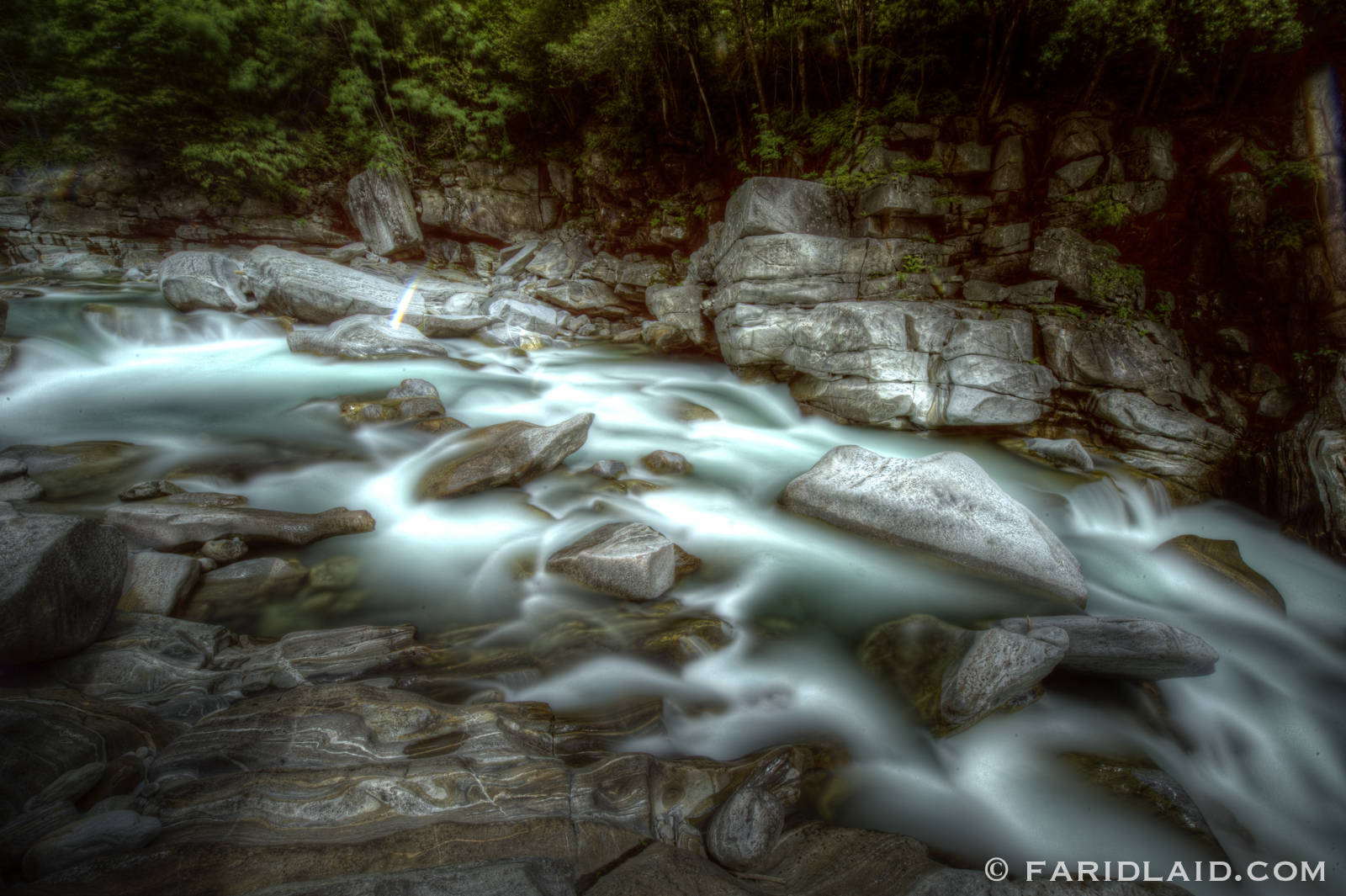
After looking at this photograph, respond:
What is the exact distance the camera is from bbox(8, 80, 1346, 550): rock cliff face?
5547mm

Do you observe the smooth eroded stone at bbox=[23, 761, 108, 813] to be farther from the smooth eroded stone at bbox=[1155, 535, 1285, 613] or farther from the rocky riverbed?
the smooth eroded stone at bbox=[1155, 535, 1285, 613]

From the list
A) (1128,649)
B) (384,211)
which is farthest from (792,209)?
(384,211)

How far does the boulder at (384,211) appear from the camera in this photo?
1404 centimetres

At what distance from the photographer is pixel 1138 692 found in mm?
3246

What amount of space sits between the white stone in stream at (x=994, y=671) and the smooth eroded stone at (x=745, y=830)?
1319 mm

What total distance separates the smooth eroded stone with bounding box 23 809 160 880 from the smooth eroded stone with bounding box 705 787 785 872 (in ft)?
6.83

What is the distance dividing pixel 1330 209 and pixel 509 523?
30.5 ft

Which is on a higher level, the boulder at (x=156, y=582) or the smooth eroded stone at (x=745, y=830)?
the boulder at (x=156, y=582)

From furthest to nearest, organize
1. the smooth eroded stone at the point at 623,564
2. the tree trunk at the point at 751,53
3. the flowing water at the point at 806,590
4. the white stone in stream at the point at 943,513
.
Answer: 1. the tree trunk at the point at 751,53
2. the white stone in stream at the point at 943,513
3. the smooth eroded stone at the point at 623,564
4. the flowing water at the point at 806,590

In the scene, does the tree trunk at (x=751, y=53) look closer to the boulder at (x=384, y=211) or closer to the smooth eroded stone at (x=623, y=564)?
the smooth eroded stone at (x=623, y=564)

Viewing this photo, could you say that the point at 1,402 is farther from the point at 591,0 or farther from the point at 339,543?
the point at 591,0

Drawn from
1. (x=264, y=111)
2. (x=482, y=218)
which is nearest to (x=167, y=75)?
(x=264, y=111)

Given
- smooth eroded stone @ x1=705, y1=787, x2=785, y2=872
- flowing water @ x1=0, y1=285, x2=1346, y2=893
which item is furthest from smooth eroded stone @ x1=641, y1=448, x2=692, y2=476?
smooth eroded stone @ x1=705, y1=787, x2=785, y2=872

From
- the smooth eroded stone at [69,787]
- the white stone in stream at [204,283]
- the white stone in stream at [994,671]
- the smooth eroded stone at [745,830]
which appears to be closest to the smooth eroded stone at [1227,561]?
the white stone in stream at [994,671]
